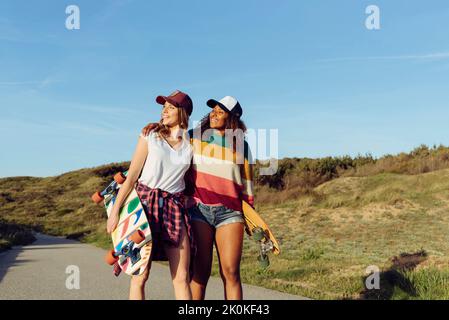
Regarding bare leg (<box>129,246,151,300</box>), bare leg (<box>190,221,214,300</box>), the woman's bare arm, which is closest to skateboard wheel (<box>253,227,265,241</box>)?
bare leg (<box>190,221,214,300</box>)

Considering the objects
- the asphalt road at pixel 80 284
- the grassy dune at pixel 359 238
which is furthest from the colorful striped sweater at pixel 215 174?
the grassy dune at pixel 359 238

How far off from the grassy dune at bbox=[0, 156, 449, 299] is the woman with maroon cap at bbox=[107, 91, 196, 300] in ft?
15.3

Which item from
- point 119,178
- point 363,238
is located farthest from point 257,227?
point 363,238

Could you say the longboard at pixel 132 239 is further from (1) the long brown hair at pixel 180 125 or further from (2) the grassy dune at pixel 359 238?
(2) the grassy dune at pixel 359 238

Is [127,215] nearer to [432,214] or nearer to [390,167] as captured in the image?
[432,214]

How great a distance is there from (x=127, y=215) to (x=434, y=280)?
588 centimetres

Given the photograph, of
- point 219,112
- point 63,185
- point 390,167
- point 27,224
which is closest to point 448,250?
point 219,112

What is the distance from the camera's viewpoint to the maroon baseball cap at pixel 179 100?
428 cm

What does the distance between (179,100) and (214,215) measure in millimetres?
1018

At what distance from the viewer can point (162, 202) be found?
409 centimetres

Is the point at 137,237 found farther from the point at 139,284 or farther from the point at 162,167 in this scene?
the point at 162,167

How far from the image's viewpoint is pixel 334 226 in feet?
58.1

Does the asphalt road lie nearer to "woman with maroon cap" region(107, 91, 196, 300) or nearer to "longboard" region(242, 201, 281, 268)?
"longboard" region(242, 201, 281, 268)

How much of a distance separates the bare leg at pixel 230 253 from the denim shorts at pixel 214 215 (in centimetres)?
4
